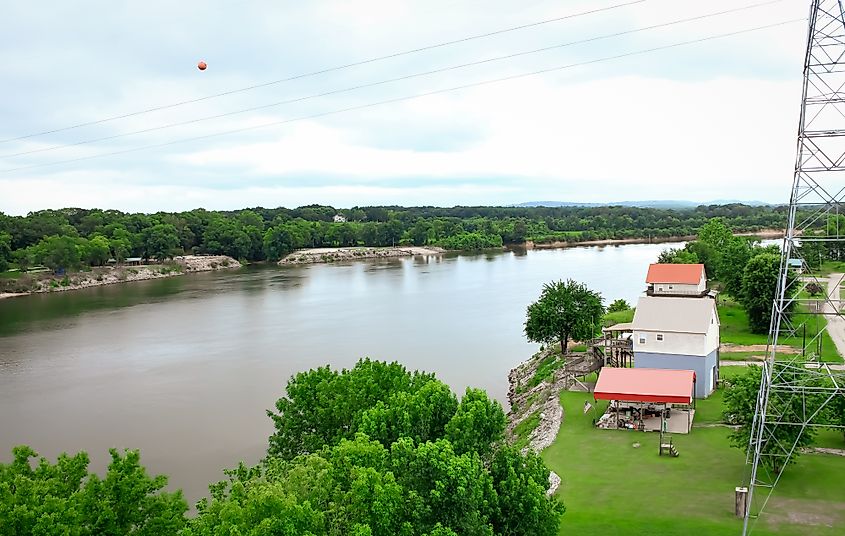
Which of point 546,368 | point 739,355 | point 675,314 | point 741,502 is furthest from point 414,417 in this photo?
point 739,355

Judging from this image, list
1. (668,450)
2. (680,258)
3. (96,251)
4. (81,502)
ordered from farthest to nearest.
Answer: (96,251)
(680,258)
(668,450)
(81,502)

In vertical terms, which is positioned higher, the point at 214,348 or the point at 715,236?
the point at 715,236

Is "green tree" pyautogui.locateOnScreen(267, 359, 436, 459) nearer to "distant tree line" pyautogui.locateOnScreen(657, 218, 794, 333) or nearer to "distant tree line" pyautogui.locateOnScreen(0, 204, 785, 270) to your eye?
"distant tree line" pyautogui.locateOnScreen(657, 218, 794, 333)

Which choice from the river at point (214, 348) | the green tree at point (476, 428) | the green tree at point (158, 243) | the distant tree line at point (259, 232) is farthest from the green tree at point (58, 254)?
the green tree at point (476, 428)

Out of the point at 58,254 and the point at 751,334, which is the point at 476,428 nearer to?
the point at 751,334

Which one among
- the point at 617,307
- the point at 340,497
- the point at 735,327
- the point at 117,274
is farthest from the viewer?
the point at 117,274

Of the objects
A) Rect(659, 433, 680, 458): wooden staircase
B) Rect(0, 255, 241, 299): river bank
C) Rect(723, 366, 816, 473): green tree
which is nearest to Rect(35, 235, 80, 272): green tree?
Rect(0, 255, 241, 299): river bank

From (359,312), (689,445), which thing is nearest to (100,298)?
(359,312)
